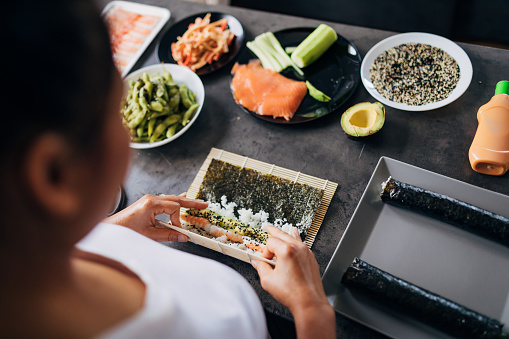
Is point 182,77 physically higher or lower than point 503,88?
lower

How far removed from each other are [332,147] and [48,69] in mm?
1371

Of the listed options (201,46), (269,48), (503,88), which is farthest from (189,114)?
(503,88)

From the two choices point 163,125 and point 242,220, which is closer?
point 242,220

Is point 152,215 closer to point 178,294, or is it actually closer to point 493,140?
point 178,294

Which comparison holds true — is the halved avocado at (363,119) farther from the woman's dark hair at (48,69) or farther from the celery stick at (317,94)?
the woman's dark hair at (48,69)

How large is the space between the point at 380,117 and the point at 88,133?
4.32 feet

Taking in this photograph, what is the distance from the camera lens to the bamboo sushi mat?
1456mm

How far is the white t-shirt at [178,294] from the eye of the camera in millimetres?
663

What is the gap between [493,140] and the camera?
4.57ft

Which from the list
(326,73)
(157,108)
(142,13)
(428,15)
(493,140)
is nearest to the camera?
(493,140)

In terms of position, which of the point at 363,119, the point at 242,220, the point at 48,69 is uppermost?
the point at 48,69

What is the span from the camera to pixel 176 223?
4.78 feet

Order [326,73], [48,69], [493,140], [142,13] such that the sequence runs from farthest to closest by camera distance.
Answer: [142,13]
[326,73]
[493,140]
[48,69]

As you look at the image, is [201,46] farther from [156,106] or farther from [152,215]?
[152,215]
